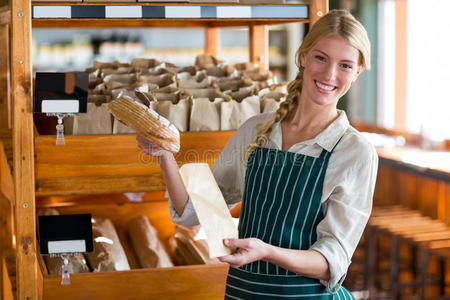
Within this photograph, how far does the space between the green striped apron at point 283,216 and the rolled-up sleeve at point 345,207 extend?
0.11 feet

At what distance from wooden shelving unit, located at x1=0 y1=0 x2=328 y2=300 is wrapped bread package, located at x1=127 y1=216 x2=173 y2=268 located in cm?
29

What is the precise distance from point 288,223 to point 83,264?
84 cm

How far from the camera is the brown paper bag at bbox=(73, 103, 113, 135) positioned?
192cm

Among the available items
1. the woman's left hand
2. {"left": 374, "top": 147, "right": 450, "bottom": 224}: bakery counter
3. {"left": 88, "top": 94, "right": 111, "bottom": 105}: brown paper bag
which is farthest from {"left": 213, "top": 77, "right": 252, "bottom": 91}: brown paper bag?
{"left": 374, "top": 147, "right": 450, "bottom": 224}: bakery counter

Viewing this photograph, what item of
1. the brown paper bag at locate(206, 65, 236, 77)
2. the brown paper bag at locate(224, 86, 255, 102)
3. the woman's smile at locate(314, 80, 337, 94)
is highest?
the brown paper bag at locate(206, 65, 236, 77)

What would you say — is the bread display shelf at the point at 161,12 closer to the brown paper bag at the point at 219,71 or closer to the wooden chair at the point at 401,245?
the brown paper bag at the point at 219,71

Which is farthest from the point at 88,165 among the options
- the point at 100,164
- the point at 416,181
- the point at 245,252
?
the point at 416,181

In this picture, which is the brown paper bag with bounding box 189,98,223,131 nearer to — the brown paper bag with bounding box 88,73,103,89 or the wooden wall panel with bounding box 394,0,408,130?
the brown paper bag with bounding box 88,73,103,89

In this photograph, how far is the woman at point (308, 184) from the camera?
1476 millimetres

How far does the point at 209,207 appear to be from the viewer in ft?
4.95

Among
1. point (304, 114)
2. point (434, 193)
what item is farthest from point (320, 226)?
point (434, 193)

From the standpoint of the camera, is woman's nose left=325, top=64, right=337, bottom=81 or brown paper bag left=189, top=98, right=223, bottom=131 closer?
woman's nose left=325, top=64, right=337, bottom=81

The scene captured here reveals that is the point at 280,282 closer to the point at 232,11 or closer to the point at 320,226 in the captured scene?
the point at 320,226

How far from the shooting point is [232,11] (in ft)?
6.33
